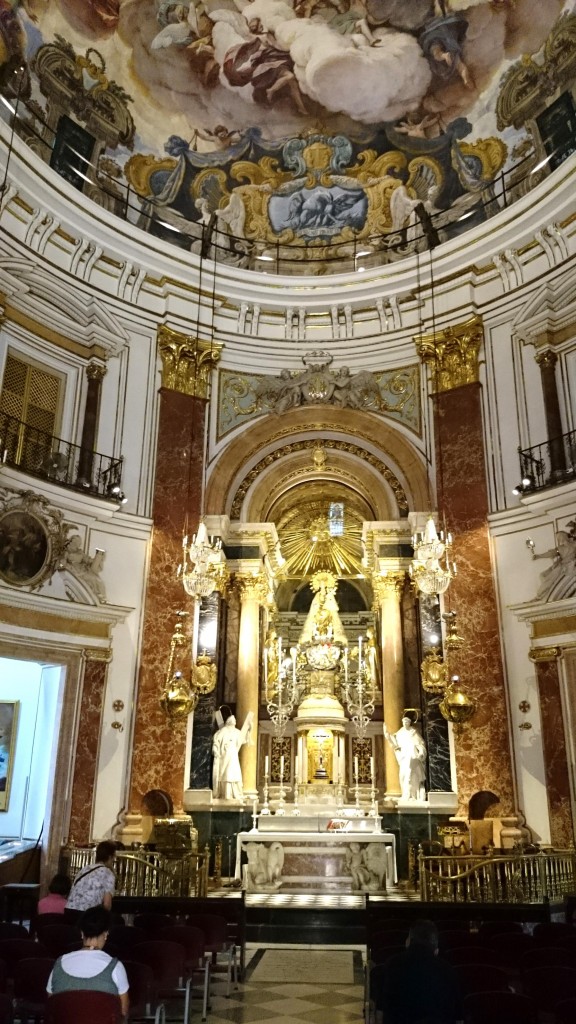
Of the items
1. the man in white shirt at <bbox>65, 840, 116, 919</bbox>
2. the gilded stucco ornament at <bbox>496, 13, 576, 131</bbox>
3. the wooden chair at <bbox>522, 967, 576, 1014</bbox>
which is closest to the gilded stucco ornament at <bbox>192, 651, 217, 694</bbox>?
the man in white shirt at <bbox>65, 840, 116, 919</bbox>

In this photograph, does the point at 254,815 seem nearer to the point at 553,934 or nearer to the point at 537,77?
the point at 553,934

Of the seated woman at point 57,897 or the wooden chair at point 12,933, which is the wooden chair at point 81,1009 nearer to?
the wooden chair at point 12,933

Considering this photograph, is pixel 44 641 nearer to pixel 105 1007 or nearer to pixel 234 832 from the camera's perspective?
pixel 234 832

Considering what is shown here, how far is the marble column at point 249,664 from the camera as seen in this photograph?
15.3m

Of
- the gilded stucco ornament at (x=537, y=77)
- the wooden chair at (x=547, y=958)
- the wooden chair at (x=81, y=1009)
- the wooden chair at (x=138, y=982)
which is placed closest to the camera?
the wooden chair at (x=81, y=1009)

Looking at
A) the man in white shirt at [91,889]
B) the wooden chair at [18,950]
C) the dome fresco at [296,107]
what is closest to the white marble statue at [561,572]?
the dome fresco at [296,107]

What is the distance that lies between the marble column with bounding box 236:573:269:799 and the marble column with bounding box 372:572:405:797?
2.46 metres

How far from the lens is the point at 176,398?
16469 millimetres

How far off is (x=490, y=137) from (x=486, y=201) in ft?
4.24

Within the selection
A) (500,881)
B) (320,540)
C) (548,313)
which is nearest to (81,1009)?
(500,881)

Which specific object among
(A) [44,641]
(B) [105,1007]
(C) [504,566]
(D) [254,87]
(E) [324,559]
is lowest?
(B) [105,1007]

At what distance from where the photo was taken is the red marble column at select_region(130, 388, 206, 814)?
14.1 metres

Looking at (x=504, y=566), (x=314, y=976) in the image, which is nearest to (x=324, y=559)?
(x=504, y=566)

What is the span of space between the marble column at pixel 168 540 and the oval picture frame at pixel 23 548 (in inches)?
88.8
